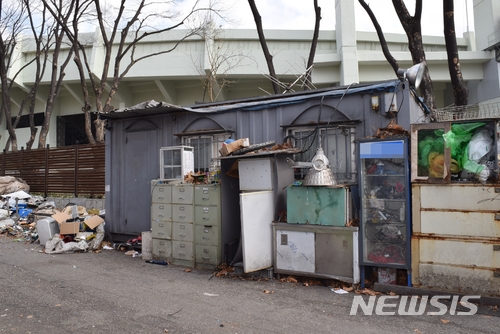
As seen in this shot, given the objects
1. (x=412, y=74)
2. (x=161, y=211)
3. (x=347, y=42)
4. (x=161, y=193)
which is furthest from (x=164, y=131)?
(x=347, y=42)

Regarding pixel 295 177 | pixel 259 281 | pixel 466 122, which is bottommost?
pixel 259 281

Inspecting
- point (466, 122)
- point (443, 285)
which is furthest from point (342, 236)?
point (466, 122)

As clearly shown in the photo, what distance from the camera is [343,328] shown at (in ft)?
13.8

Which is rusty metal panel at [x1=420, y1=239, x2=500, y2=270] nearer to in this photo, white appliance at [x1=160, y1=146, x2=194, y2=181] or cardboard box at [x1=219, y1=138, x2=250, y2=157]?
cardboard box at [x1=219, y1=138, x2=250, y2=157]

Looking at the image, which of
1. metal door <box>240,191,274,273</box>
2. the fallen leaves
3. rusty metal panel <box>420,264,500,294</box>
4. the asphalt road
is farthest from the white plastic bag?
metal door <box>240,191,274,273</box>

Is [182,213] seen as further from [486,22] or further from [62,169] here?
[486,22]

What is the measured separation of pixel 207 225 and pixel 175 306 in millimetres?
2165

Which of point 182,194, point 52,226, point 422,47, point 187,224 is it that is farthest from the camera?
point 422,47

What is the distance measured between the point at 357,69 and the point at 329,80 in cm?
139

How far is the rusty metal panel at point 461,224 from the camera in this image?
16.3 feet

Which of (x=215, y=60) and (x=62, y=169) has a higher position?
(x=215, y=60)

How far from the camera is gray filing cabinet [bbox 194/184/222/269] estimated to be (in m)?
6.83

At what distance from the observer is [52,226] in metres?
9.05

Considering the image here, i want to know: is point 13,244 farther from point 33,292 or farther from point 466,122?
point 466,122
